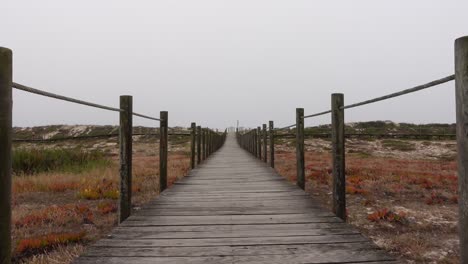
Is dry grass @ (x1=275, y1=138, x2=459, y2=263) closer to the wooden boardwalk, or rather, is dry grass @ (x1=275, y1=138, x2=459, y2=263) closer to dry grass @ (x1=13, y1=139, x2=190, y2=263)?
the wooden boardwalk

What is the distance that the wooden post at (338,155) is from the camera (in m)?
3.45

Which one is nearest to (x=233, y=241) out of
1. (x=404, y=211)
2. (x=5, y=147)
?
(x=5, y=147)

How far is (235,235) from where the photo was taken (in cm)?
285

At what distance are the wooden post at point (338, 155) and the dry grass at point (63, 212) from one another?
2.88 m

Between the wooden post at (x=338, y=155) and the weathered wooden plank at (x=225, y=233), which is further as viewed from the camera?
the wooden post at (x=338, y=155)

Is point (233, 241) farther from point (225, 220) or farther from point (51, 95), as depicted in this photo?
point (51, 95)

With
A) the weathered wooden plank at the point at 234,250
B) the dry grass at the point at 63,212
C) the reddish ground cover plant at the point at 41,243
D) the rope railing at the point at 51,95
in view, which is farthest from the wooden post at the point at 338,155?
the reddish ground cover plant at the point at 41,243

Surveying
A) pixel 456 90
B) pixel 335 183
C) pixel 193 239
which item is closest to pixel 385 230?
pixel 335 183

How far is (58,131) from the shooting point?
53.8 metres

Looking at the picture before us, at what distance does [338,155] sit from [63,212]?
484cm

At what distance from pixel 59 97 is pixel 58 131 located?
58.4 metres

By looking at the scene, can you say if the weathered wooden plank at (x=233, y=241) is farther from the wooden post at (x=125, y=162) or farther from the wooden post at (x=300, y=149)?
the wooden post at (x=300, y=149)

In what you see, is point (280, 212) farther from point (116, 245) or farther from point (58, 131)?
point (58, 131)

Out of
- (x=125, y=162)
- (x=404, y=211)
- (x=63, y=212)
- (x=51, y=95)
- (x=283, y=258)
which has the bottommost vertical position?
(x=404, y=211)
